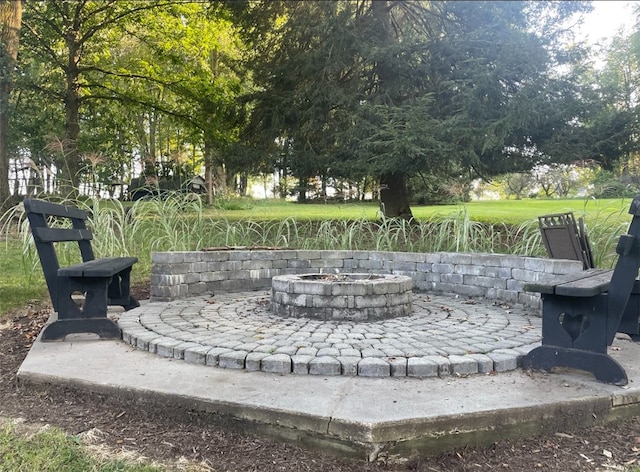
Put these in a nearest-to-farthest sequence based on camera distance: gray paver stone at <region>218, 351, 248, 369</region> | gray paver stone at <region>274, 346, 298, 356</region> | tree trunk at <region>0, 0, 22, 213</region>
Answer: gray paver stone at <region>218, 351, 248, 369</region> < gray paver stone at <region>274, 346, 298, 356</region> < tree trunk at <region>0, 0, 22, 213</region>

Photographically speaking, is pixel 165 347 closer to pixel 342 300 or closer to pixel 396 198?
pixel 342 300

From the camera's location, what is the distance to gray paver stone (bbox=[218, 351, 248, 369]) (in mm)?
2658

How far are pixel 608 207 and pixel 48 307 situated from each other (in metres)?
5.90

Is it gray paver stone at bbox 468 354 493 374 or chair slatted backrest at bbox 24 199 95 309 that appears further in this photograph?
chair slatted backrest at bbox 24 199 95 309

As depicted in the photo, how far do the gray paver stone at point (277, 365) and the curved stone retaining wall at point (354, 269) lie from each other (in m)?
2.24

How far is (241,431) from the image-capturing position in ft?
6.93

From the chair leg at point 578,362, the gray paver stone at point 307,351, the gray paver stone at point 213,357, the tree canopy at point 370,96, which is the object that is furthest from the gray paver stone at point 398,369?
the tree canopy at point 370,96

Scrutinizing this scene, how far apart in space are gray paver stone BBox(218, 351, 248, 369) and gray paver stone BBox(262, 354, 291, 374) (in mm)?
132

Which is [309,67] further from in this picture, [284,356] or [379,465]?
[379,465]

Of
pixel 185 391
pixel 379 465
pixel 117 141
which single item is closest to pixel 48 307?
pixel 185 391

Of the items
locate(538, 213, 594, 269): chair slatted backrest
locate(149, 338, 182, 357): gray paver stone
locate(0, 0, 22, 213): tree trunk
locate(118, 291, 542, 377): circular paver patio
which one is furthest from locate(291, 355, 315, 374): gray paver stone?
locate(0, 0, 22, 213): tree trunk

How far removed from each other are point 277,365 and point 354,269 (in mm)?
3003

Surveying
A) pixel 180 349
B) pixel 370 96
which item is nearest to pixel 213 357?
pixel 180 349

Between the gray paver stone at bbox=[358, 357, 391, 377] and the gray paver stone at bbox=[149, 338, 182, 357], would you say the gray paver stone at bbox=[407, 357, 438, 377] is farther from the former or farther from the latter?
the gray paver stone at bbox=[149, 338, 182, 357]
